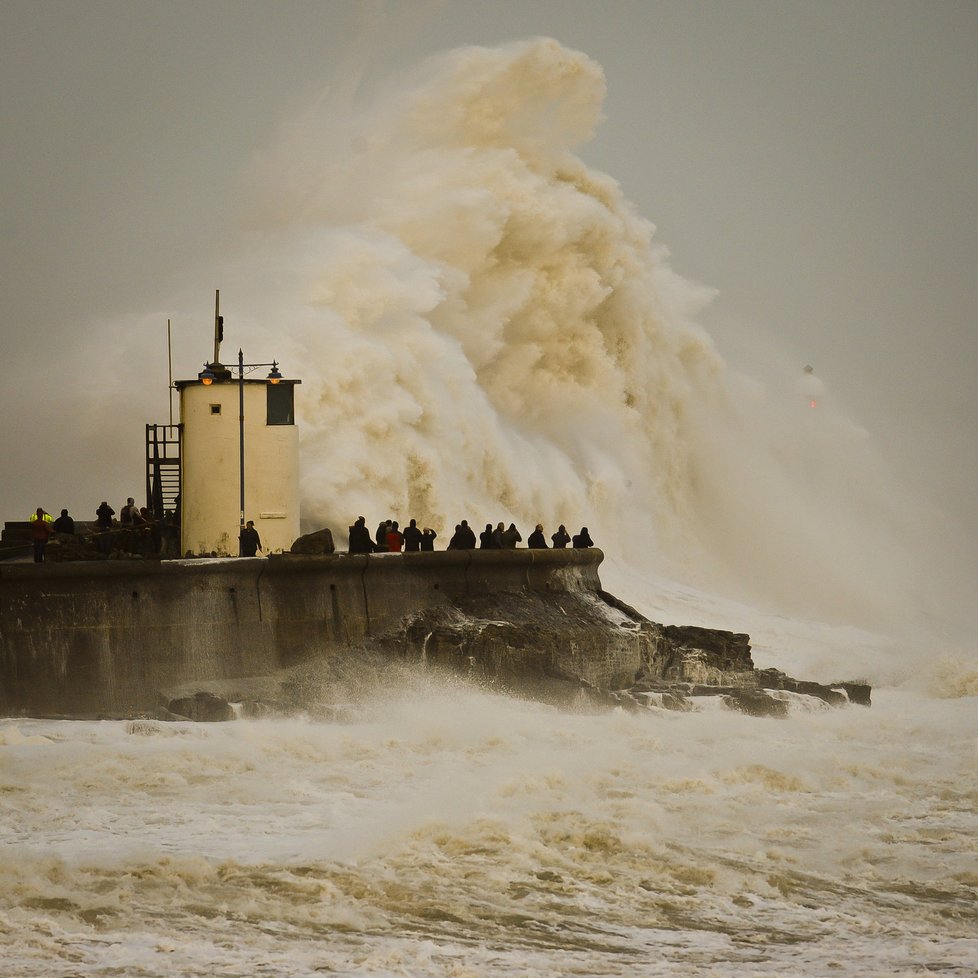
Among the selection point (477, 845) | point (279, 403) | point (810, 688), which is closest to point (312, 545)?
point (279, 403)

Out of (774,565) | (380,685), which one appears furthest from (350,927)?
(774,565)

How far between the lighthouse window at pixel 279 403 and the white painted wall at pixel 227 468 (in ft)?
0.21

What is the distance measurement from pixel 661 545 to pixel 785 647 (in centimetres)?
888

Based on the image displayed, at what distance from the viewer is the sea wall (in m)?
15.7

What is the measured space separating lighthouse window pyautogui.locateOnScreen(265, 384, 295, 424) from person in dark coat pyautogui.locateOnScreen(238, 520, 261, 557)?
1.35 m

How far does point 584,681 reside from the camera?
693 inches

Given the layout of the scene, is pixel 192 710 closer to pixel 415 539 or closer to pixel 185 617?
pixel 185 617

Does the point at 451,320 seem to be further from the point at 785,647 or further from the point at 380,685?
the point at 380,685

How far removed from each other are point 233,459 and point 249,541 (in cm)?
112

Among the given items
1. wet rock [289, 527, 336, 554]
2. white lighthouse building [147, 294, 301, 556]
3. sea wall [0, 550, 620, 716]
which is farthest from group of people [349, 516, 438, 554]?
wet rock [289, 527, 336, 554]

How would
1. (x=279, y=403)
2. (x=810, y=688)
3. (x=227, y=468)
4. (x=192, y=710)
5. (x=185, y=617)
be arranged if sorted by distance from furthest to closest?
(x=810, y=688) → (x=279, y=403) → (x=227, y=468) → (x=185, y=617) → (x=192, y=710)

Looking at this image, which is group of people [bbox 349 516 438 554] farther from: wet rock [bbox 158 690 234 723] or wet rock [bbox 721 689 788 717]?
wet rock [bbox 721 689 788 717]

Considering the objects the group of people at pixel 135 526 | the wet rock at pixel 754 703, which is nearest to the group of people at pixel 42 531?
the group of people at pixel 135 526

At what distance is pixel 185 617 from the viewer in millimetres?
16312
